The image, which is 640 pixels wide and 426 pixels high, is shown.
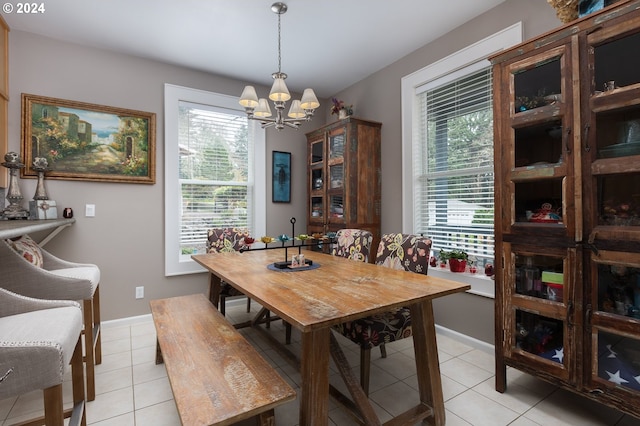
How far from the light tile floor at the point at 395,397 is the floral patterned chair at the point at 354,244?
789 mm

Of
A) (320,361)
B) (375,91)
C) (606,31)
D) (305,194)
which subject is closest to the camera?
(320,361)

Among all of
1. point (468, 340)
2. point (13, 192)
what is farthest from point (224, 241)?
point (468, 340)

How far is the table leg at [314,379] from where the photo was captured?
127 centimetres

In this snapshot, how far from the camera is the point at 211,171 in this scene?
368 centimetres

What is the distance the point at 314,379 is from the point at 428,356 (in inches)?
26.8

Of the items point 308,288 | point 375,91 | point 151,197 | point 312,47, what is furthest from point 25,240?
point 375,91

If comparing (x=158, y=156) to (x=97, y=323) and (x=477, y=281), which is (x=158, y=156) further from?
(x=477, y=281)

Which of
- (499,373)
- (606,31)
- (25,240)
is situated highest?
(606,31)

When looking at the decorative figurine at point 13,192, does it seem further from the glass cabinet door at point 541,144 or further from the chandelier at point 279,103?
the glass cabinet door at point 541,144

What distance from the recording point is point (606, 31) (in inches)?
60.3

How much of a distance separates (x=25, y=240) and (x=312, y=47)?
9.15ft

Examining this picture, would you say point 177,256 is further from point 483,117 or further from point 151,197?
point 483,117

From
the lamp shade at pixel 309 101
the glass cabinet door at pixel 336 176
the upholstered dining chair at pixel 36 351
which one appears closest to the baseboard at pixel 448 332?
the glass cabinet door at pixel 336 176

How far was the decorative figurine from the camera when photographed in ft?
8.17
